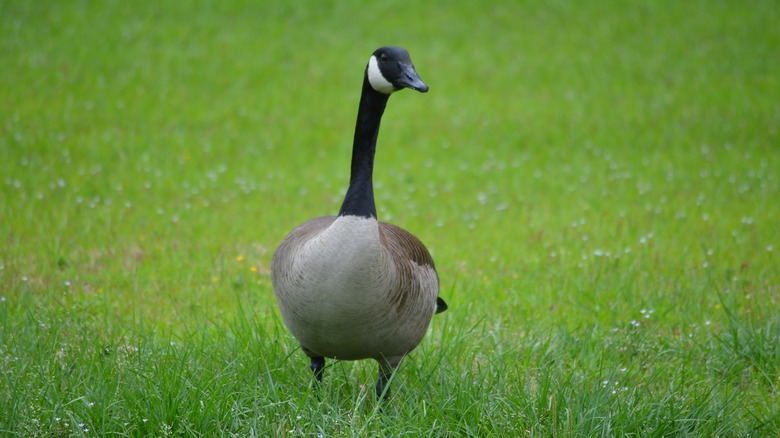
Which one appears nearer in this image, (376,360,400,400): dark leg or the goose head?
the goose head

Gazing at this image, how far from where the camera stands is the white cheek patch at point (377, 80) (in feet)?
13.7

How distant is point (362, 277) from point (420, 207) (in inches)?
208

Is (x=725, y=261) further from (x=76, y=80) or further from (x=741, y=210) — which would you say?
(x=76, y=80)

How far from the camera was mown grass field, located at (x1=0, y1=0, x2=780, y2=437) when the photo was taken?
427 cm

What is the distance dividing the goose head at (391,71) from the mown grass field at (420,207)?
1.74 metres

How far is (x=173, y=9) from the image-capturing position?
1516 centimetres

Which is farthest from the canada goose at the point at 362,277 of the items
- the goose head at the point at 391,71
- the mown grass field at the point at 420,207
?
the mown grass field at the point at 420,207

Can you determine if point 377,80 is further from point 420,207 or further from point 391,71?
point 420,207

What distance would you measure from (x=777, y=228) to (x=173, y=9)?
1176 cm

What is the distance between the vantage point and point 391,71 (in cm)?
409

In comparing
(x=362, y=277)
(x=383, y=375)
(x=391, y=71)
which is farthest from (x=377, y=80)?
(x=383, y=375)

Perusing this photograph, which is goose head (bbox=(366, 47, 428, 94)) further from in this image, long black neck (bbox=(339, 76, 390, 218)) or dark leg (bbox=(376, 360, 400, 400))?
dark leg (bbox=(376, 360, 400, 400))

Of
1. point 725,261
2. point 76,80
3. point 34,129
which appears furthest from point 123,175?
point 725,261

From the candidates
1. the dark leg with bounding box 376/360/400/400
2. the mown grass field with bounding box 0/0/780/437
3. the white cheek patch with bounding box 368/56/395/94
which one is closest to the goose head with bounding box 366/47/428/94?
the white cheek patch with bounding box 368/56/395/94
